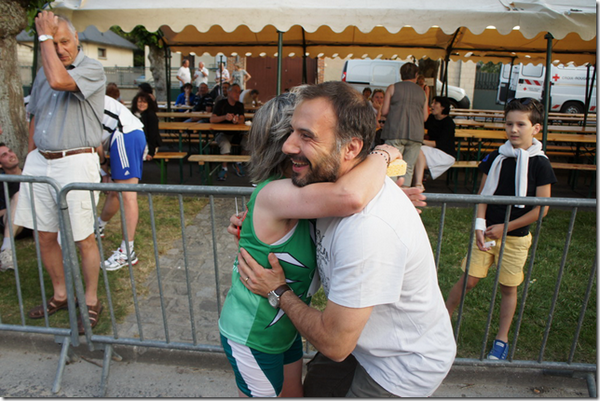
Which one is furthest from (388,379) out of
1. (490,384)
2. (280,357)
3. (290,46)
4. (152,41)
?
(152,41)

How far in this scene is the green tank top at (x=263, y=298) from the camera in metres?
1.56

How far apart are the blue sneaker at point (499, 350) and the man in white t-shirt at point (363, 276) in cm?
167

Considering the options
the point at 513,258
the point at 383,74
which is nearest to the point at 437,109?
the point at 513,258

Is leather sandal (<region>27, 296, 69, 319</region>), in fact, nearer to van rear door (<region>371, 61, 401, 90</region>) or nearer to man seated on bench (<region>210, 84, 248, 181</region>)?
man seated on bench (<region>210, 84, 248, 181</region>)

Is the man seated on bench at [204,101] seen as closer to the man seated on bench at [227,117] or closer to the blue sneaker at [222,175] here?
the man seated on bench at [227,117]

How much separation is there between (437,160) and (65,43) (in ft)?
17.7

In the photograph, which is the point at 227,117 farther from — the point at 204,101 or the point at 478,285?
the point at 478,285

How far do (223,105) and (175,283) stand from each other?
5.46m

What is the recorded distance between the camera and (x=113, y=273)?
415 centimetres

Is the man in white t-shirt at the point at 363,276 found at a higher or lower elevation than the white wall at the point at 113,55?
lower

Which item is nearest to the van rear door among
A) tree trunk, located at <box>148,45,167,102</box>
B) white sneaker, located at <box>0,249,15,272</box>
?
tree trunk, located at <box>148,45,167,102</box>

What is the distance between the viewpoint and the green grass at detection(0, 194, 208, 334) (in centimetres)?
346

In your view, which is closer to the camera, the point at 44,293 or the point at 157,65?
the point at 44,293

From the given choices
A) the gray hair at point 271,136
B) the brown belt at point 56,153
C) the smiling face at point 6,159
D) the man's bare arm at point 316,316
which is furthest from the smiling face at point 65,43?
the man's bare arm at point 316,316
